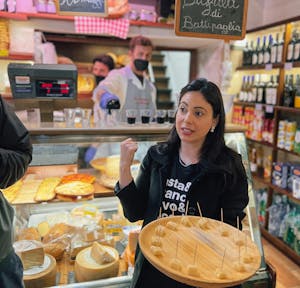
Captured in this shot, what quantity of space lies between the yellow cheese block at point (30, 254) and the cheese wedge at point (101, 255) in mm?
292

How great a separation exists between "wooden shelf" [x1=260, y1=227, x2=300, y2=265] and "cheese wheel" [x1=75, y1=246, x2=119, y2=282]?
2.44 m

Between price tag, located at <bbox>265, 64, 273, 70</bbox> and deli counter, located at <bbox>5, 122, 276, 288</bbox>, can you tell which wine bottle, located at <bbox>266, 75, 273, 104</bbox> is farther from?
deli counter, located at <bbox>5, 122, 276, 288</bbox>

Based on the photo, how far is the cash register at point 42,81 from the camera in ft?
6.04

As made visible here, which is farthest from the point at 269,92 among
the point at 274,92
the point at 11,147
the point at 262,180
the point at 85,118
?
the point at 11,147

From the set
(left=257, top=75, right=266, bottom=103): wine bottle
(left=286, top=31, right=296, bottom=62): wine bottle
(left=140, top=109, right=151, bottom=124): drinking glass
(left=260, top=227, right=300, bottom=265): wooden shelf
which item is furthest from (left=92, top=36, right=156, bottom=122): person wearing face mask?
(left=260, top=227, right=300, bottom=265): wooden shelf

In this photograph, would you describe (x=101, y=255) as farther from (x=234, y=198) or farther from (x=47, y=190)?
(x=234, y=198)

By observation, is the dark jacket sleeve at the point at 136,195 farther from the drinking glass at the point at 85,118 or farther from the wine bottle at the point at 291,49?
the wine bottle at the point at 291,49

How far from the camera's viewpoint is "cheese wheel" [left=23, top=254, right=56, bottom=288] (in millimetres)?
1707

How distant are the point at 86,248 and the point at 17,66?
45.9 inches

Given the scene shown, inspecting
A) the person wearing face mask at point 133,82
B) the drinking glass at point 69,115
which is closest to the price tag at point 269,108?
the person wearing face mask at point 133,82

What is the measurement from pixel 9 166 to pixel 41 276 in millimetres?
808

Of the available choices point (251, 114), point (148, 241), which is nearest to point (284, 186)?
point (251, 114)

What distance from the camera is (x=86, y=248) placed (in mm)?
1994

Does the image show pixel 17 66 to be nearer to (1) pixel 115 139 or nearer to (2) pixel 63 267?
(1) pixel 115 139
